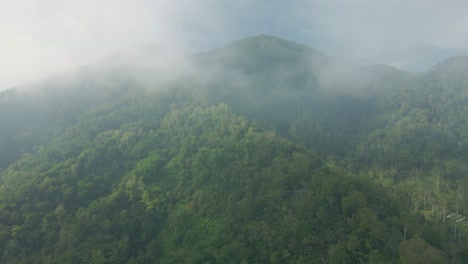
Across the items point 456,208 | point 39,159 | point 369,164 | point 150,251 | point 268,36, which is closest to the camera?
point 150,251

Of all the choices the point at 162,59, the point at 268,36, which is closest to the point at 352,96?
the point at 268,36

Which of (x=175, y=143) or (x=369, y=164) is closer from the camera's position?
(x=175, y=143)

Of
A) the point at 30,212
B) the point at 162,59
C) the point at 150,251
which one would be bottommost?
the point at 150,251

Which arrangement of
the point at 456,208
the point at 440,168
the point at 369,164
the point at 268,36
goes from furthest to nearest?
the point at 268,36
the point at 369,164
the point at 440,168
the point at 456,208

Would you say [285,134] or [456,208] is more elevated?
[285,134]

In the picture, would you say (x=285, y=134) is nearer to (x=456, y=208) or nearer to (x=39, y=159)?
(x=456, y=208)

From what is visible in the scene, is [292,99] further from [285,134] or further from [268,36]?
[268,36]
